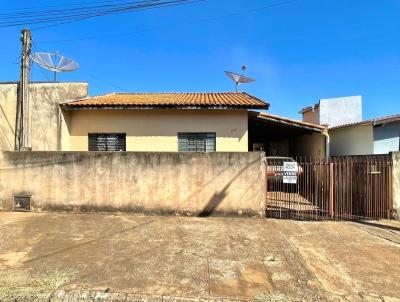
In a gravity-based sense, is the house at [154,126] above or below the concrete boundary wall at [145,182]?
above

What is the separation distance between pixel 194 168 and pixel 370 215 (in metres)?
4.80

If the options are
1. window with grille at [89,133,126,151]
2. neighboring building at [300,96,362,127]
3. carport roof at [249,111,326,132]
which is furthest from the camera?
neighboring building at [300,96,362,127]

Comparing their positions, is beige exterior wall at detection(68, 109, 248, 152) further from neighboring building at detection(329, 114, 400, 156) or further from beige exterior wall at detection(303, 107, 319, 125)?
beige exterior wall at detection(303, 107, 319, 125)

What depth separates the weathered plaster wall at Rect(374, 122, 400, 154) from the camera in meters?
10.4

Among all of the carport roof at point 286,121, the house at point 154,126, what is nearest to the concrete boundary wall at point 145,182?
the house at point 154,126

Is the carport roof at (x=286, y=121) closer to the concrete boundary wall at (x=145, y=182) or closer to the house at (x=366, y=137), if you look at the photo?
the house at (x=366, y=137)

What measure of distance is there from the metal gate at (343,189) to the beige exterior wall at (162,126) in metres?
2.59

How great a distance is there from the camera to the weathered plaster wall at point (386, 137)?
10367mm

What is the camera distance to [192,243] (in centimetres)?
605

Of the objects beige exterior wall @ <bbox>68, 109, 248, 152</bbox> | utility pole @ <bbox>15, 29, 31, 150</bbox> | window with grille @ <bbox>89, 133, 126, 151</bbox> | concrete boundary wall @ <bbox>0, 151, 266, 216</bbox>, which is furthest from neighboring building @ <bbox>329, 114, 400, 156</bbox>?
utility pole @ <bbox>15, 29, 31, 150</bbox>

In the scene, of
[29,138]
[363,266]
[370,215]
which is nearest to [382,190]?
[370,215]

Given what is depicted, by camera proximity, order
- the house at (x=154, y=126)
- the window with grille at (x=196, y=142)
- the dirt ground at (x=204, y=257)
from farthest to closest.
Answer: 1. the window with grille at (x=196, y=142)
2. the house at (x=154, y=126)
3. the dirt ground at (x=204, y=257)

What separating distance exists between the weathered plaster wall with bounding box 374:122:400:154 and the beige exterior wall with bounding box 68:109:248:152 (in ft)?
14.1

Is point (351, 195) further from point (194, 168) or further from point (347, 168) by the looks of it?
point (194, 168)
